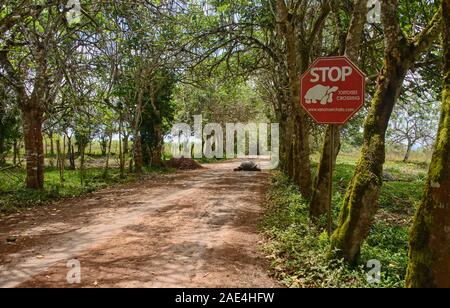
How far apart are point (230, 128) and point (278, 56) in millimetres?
33680

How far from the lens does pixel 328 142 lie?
8180 mm

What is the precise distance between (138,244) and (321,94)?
13.3 ft

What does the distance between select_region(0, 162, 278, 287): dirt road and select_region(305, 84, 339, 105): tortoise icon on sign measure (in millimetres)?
2721

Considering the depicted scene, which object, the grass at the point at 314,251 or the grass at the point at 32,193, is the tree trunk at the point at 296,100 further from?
the grass at the point at 32,193

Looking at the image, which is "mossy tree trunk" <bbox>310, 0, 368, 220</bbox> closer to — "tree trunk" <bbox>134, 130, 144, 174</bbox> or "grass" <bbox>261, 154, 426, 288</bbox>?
"grass" <bbox>261, 154, 426, 288</bbox>

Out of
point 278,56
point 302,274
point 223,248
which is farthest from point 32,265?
point 278,56

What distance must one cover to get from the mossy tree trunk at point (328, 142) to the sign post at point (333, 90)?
70 cm

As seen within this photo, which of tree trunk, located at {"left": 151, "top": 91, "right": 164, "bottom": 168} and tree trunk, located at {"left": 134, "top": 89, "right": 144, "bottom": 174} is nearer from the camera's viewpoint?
tree trunk, located at {"left": 134, "top": 89, "right": 144, "bottom": 174}

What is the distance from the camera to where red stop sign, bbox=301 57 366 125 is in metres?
6.48

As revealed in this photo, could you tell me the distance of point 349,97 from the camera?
656 cm

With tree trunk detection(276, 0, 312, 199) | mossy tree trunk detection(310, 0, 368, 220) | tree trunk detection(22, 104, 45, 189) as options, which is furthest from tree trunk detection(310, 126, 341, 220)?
tree trunk detection(22, 104, 45, 189)

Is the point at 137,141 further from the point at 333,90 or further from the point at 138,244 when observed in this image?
the point at 333,90

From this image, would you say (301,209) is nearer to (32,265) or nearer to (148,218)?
(148,218)

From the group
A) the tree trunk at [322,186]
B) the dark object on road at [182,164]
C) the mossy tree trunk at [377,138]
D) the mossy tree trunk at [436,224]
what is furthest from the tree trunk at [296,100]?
the dark object on road at [182,164]
